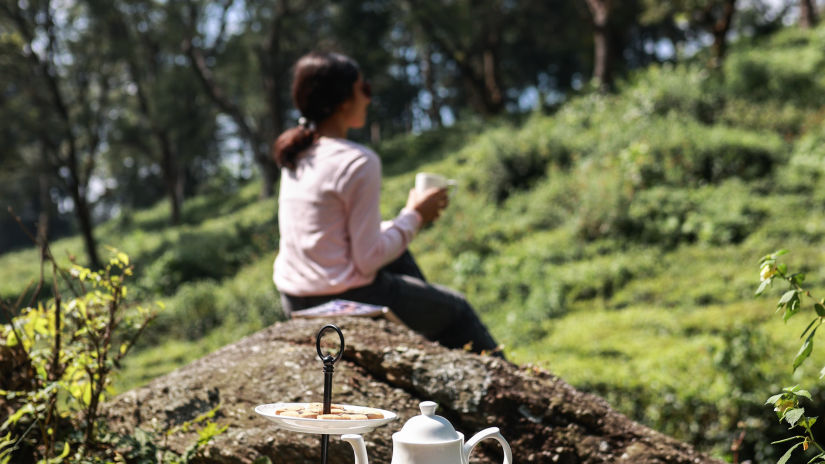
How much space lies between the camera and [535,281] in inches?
314

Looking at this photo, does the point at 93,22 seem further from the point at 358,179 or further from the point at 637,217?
the point at 358,179

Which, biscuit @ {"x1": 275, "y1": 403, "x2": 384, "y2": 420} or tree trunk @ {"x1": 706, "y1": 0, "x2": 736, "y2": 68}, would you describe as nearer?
biscuit @ {"x1": 275, "y1": 403, "x2": 384, "y2": 420}

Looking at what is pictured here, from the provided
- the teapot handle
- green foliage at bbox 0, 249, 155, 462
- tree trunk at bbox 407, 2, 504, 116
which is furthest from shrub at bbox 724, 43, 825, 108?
the teapot handle

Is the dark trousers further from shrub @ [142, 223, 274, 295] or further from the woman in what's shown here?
shrub @ [142, 223, 274, 295]

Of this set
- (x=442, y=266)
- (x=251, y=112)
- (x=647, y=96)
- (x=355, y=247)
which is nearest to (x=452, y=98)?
(x=251, y=112)

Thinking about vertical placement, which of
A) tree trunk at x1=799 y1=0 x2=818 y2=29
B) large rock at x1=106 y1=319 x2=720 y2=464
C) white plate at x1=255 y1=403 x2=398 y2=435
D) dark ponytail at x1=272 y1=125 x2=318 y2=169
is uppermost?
tree trunk at x1=799 y1=0 x2=818 y2=29

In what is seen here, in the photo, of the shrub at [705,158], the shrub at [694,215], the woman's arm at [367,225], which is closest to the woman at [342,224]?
the woman's arm at [367,225]

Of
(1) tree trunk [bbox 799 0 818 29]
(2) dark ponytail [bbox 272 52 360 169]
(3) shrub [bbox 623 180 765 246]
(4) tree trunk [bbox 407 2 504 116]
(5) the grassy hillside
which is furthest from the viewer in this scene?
(4) tree trunk [bbox 407 2 504 116]

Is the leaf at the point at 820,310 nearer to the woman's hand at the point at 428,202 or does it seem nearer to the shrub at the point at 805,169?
the woman's hand at the point at 428,202

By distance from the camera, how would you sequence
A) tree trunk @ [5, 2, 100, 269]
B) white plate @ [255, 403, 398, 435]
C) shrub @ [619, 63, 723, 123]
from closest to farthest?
white plate @ [255, 403, 398, 435] < shrub @ [619, 63, 723, 123] < tree trunk @ [5, 2, 100, 269]

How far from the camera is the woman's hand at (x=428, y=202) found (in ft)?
9.33

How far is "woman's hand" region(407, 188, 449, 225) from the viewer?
2.84 metres

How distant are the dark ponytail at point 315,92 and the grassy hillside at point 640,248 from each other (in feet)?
3.94

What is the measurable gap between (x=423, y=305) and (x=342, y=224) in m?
0.41
